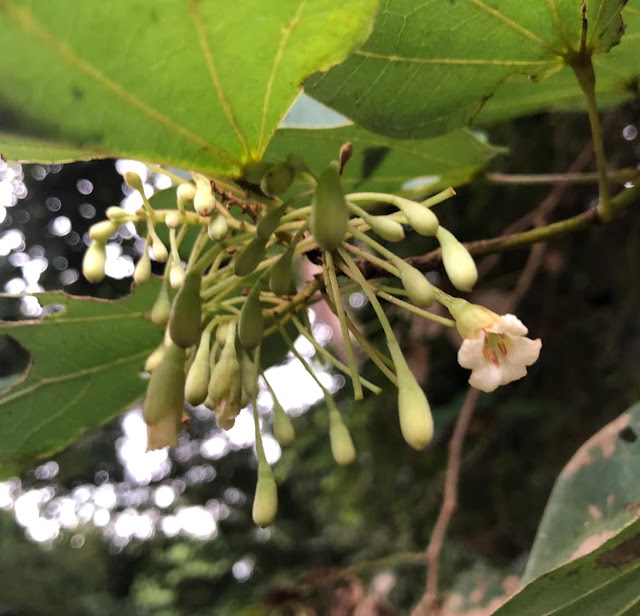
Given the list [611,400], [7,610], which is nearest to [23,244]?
[611,400]

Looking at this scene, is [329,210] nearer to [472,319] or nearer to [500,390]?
[472,319]

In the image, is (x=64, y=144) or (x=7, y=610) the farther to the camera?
(x=7, y=610)

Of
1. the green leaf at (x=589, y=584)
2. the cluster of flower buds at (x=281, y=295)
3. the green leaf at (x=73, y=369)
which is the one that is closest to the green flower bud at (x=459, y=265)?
the cluster of flower buds at (x=281, y=295)

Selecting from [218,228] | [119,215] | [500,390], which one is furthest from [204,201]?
[500,390]

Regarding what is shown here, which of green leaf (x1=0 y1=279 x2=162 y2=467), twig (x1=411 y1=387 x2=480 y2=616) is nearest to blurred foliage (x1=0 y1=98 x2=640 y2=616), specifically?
twig (x1=411 y1=387 x2=480 y2=616)

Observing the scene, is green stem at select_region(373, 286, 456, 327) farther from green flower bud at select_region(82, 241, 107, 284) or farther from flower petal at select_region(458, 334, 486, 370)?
green flower bud at select_region(82, 241, 107, 284)

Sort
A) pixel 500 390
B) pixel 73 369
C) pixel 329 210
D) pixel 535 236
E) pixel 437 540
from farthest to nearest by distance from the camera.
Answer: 1. pixel 500 390
2. pixel 437 540
3. pixel 73 369
4. pixel 535 236
5. pixel 329 210

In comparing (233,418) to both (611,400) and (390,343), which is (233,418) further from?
(611,400)
